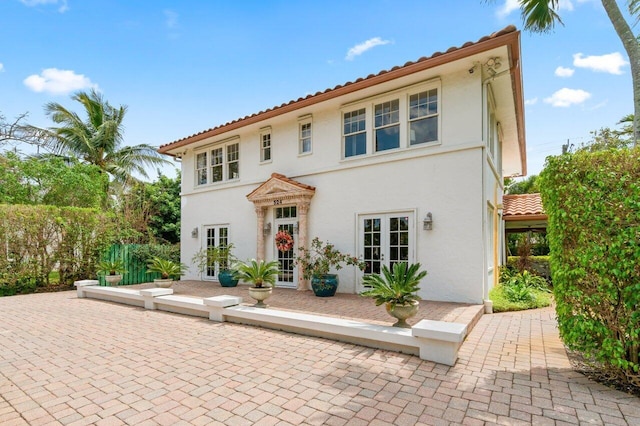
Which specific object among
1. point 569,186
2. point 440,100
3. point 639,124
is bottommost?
point 569,186

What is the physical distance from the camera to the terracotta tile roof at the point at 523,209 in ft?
43.4

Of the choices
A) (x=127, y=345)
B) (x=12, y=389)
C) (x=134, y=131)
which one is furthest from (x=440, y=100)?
(x=134, y=131)

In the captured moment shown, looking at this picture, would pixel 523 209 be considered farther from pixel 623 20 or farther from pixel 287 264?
pixel 287 264

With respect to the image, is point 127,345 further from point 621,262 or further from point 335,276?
point 621,262

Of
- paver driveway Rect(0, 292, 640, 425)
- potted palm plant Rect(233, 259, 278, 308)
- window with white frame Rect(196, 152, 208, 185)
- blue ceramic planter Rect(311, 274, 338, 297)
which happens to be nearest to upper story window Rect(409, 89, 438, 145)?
blue ceramic planter Rect(311, 274, 338, 297)

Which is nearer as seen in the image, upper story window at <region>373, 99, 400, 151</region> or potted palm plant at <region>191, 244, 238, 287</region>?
upper story window at <region>373, 99, 400, 151</region>

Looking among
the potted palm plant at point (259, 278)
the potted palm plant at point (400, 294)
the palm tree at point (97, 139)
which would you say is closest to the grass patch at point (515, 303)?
the potted palm plant at point (400, 294)

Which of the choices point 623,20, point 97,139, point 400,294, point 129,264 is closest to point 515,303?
point 400,294

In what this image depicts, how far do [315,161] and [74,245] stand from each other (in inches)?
416

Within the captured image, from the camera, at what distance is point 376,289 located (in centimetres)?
575

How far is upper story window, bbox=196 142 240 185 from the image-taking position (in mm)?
13812

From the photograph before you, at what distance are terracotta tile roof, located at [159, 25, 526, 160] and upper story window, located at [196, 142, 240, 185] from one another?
3.37 ft

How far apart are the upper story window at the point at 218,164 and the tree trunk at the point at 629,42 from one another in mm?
11791

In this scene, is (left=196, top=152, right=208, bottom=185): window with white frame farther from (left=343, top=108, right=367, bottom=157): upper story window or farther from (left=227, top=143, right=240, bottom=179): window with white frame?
(left=343, top=108, right=367, bottom=157): upper story window
